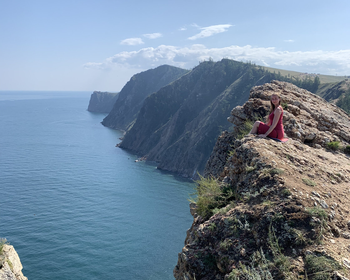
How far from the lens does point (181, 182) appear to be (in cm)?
8688

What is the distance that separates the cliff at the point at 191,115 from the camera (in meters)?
107

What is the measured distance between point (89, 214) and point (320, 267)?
58101 millimetres

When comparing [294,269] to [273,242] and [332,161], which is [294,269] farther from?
[332,161]

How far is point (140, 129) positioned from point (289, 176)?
139883 millimetres

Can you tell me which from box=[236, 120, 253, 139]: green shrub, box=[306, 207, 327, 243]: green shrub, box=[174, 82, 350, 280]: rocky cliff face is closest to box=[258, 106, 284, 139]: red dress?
box=[174, 82, 350, 280]: rocky cliff face

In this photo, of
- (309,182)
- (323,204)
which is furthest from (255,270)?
(309,182)

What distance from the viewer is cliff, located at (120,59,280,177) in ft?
351

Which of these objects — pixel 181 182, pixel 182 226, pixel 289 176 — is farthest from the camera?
pixel 181 182

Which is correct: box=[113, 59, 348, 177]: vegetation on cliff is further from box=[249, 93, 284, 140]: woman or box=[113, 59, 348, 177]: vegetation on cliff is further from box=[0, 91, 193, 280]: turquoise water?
box=[249, 93, 284, 140]: woman

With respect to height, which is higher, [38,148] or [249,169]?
[249,169]

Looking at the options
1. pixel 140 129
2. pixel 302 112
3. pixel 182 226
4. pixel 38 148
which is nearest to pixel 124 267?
pixel 182 226

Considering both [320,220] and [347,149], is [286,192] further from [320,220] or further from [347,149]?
[347,149]

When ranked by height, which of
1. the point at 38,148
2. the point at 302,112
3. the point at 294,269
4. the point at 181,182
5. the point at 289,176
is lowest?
the point at 181,182

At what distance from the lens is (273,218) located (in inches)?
255
